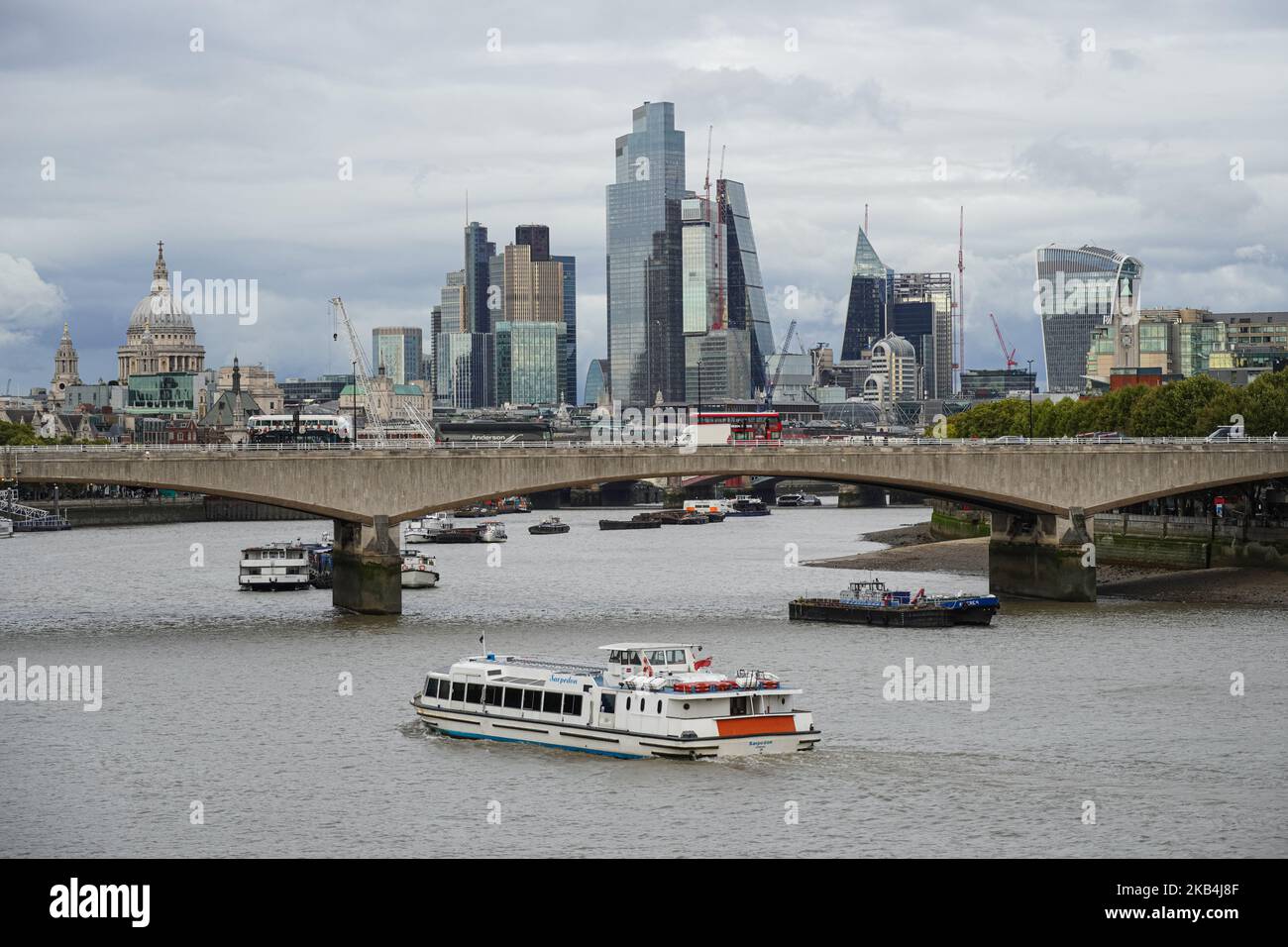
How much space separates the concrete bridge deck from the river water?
525cm

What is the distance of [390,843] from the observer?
42.8 metres

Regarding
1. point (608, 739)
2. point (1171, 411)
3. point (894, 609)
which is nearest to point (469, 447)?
point (894, 609)

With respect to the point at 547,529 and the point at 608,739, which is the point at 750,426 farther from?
the point at 608,739

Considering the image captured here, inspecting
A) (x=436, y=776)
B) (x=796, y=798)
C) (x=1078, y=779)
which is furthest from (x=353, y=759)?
(x=1078, y=779)

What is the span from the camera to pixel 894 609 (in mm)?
84188

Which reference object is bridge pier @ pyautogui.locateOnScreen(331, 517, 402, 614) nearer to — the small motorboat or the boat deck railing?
the boat deck railing

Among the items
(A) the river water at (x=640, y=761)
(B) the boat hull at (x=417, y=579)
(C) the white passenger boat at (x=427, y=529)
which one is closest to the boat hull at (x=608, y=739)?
(A) the river water at (x=640, y=761)

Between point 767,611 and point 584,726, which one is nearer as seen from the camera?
point 584,726

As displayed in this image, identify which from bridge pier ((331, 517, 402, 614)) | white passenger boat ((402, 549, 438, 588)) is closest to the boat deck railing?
bridge pier ((331, 517, 402, 614))

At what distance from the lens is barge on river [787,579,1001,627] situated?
3273 inches

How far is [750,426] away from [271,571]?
111 ft

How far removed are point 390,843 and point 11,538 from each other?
424 feet
